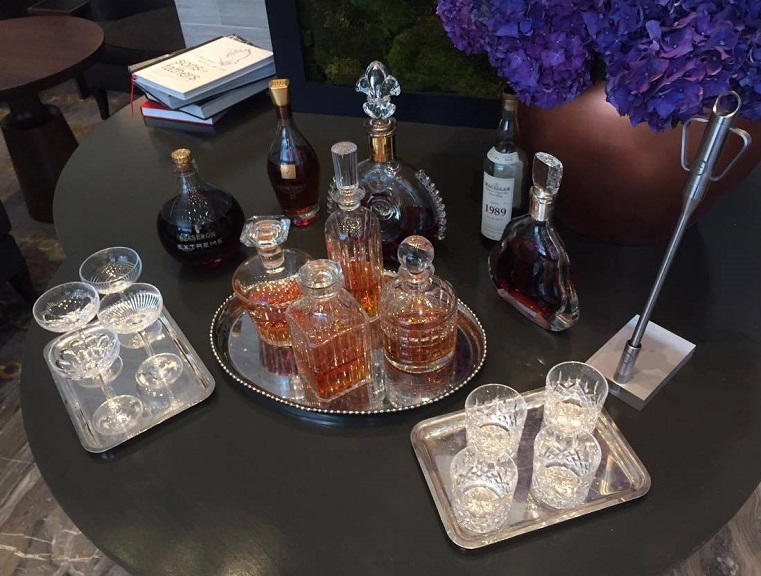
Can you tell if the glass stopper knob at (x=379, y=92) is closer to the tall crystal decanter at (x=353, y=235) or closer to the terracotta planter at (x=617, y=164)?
the tall crystal decanter at (x=353, y=235)

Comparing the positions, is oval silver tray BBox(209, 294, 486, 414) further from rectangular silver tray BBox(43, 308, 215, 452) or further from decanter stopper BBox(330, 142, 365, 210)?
decanter stopper BBox(330, 142, 365, 210)

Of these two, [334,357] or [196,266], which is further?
[196,266]

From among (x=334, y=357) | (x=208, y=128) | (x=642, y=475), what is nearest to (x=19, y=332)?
(x=208, y=128)

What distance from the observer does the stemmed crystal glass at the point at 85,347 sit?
29.2 inches

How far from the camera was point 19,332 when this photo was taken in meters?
1.79

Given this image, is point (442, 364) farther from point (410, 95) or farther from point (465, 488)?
point (410, 95)

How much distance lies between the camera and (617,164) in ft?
2.52

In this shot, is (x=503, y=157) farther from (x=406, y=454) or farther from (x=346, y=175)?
(x=406, y=454)

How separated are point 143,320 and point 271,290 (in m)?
0.17

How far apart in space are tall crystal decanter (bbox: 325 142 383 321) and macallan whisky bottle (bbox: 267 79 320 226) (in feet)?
0.59

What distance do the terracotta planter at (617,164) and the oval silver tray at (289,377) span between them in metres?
0.22

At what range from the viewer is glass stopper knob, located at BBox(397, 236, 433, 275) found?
27.0 inches

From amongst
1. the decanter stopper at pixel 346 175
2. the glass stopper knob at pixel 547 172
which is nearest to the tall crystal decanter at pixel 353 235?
the decanter stopper at pixel 346 175

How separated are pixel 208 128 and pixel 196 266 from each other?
0.45 metres
